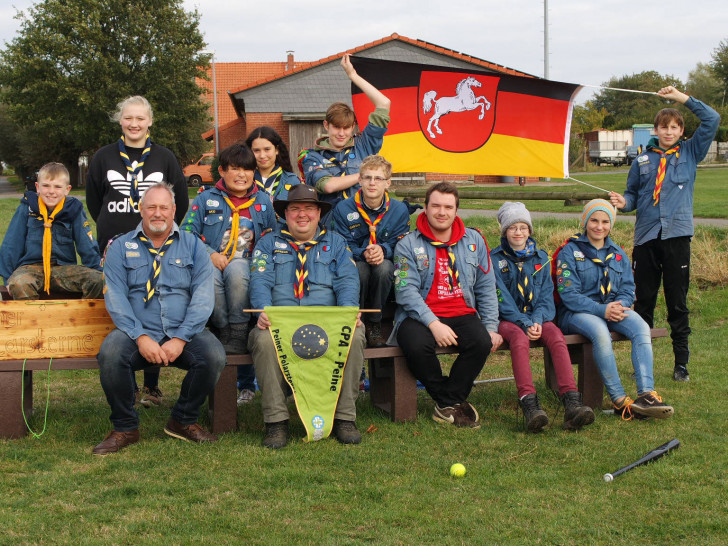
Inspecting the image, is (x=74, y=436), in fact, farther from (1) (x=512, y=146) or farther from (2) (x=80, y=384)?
(1) (x=512, y=146)

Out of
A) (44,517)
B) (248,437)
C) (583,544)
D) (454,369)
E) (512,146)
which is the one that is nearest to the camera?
(583,544)

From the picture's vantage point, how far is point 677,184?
23.2 feet

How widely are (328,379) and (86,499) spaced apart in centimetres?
182

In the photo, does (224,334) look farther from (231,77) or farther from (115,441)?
(231,77)

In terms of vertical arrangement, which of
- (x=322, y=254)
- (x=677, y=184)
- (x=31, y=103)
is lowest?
(x=322, y=254)

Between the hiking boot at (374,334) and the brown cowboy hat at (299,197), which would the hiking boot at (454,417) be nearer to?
the hiking boot at (374,334)

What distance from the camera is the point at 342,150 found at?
638cm

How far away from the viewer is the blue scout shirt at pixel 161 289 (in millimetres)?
5223

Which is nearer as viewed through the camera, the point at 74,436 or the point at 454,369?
the point at 74,436

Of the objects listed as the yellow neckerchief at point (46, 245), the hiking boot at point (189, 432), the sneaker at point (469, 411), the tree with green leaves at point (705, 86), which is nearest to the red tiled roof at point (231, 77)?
the tree with green leaves at point (705, 86)

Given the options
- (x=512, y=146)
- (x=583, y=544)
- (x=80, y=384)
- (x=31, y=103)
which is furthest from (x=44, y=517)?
(x=31, y=103)

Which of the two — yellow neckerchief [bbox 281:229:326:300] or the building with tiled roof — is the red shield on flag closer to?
yellow neckerchief [bbox 281:229:326:300]

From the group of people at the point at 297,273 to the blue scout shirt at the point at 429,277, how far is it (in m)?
0.01

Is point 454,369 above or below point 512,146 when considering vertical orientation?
below
